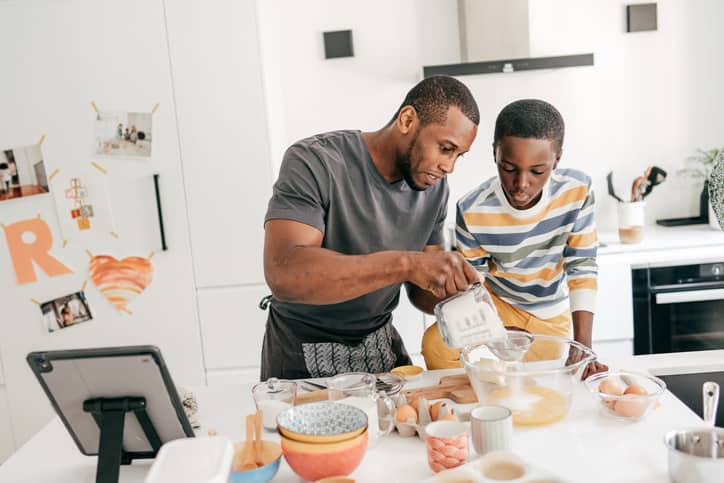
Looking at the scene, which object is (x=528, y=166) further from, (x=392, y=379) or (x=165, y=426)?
(x=165, y=426)

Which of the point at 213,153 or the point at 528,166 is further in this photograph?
the point at 213,153

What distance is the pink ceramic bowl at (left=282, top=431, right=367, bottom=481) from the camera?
1.09 m

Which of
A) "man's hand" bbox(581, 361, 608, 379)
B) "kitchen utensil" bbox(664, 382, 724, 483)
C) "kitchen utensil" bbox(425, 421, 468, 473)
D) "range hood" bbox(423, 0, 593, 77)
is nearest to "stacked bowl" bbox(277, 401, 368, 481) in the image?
"kitchen utensil" bbox(425, 421, 468, 473)

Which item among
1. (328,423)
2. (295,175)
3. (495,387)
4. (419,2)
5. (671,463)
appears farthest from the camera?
(419,2)

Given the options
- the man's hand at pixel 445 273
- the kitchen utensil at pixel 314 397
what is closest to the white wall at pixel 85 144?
the kitchen utensil at pixel 314 397

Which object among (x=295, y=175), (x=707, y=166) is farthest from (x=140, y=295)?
(x=707, y=166)

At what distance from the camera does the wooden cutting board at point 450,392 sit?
140 centimetres

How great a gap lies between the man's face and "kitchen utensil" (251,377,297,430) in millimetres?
573

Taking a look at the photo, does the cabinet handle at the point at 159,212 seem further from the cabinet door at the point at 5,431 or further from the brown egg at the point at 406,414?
the brown egg at the point at 406,414

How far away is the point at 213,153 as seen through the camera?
9.12ft

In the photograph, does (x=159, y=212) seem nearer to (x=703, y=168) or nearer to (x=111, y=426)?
(x=111, y=426)

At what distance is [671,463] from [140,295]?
228cm

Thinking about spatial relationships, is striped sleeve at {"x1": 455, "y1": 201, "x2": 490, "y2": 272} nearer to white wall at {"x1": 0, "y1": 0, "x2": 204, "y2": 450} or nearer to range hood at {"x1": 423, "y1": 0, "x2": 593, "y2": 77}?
range hood at {"x1": 423, "y1": 0, "x2": 593, "y2": 77}

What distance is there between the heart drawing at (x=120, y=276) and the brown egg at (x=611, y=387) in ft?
6.58
